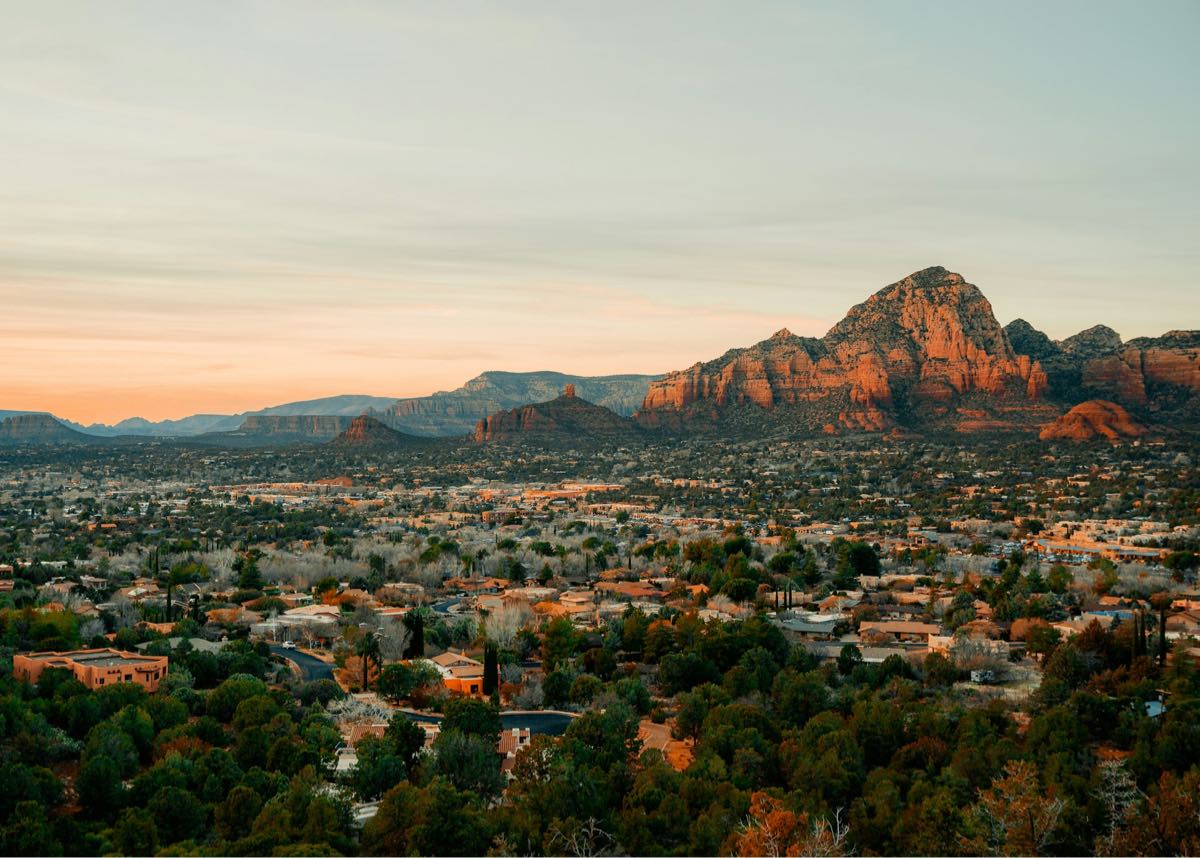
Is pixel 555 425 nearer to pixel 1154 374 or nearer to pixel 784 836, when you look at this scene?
pixel 1154 374

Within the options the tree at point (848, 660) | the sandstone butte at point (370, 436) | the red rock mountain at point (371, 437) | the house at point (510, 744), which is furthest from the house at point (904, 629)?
the sandstone butte at point (370, 436)

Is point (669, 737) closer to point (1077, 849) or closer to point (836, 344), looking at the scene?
point (1077, 849)

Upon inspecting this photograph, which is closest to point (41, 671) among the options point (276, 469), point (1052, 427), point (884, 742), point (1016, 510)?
point (884, 742)

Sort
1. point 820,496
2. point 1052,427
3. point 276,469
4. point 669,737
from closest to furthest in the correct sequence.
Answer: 1. point 669,737
2. point 820,496
3. point 1052,427
4. point 276,469

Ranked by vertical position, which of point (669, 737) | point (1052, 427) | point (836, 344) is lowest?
point (669, 737)

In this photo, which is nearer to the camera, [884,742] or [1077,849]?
[1077,849]

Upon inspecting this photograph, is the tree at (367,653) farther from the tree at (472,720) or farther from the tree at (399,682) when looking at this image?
the tree at (472,720)

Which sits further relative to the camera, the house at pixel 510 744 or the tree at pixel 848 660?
the tree at pixel 848 660
